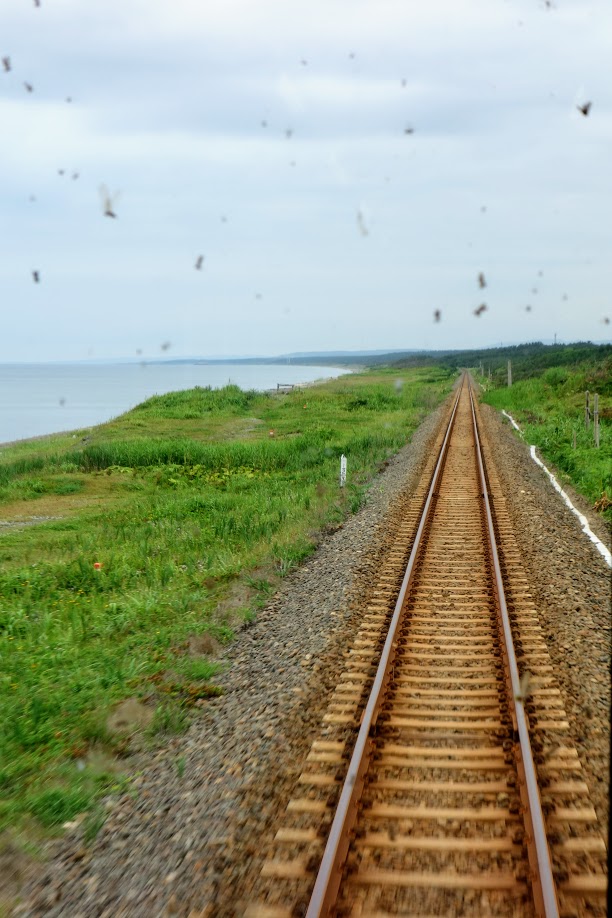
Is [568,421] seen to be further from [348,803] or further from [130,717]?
[348,803]

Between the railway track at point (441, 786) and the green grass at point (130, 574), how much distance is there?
154 centimetres

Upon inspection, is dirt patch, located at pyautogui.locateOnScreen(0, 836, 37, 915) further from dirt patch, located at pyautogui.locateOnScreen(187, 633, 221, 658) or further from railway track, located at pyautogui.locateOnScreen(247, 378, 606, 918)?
dirt patch, located at pyautogui.locateOnScreen(187, 633, 221, 658)

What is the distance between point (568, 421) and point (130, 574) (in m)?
22.8

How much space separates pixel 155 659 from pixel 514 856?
15.8ft

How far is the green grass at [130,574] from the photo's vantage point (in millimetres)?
6289

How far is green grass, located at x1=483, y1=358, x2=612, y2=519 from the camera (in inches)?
722

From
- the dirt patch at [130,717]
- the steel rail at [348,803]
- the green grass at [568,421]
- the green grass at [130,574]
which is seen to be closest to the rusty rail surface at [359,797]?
the steel rail at [348,803]

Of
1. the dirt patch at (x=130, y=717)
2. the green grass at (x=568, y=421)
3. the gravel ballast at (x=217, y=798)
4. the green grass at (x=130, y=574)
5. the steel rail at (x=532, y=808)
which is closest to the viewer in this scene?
the steel rail at (x=532, y=808)

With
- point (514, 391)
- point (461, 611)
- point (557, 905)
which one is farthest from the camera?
point (514, 391)

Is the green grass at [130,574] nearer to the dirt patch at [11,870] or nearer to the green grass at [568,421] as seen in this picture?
the dirt patch at [11,870]

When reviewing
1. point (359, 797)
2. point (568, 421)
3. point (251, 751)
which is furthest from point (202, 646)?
point (568, 421)

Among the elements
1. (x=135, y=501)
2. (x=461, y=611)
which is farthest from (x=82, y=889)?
(x=135, y=501)

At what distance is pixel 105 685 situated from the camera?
7531 millimetres

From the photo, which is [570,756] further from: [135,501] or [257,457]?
[257,457]
